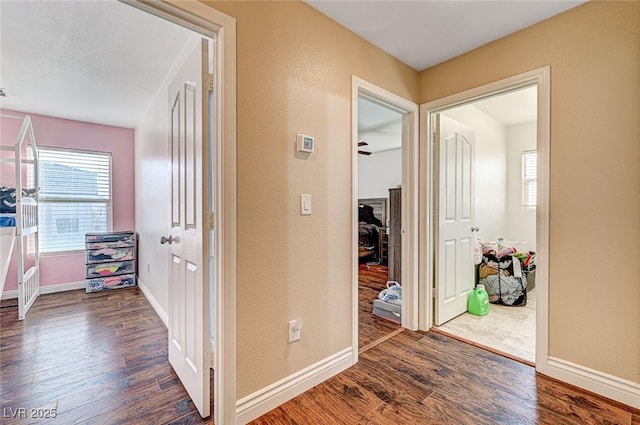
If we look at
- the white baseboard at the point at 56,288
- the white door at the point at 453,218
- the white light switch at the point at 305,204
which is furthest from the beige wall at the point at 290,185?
the white baseboard at the point at 56,288

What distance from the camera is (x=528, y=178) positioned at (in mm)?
4609

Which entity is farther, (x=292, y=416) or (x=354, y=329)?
(x=354, y=329)

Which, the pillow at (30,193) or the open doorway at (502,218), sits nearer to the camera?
the open doorway at (502,218)

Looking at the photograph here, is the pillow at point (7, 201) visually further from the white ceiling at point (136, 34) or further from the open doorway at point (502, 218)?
the open doorway at point (502, 218)

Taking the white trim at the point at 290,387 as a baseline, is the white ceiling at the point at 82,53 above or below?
above

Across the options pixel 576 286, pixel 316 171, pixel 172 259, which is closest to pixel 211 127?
pixel 316 171

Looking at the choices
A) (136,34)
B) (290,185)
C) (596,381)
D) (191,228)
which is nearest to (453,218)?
(596,381)

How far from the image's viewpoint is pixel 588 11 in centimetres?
170

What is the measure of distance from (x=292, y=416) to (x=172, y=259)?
48.8 inches

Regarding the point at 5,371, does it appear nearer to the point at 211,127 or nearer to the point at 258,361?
the point at 258,361

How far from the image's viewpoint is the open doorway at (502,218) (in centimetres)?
262

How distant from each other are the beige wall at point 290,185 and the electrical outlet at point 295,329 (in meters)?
0.03

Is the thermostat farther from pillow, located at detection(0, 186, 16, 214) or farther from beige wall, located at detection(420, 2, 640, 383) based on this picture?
pillow, located at detection(0, 186, 16, 214)

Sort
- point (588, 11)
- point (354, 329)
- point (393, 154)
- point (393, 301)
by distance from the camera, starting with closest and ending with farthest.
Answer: point (588, 11), point (354, 329), point (393, 301), point (393, 154)
